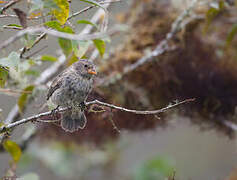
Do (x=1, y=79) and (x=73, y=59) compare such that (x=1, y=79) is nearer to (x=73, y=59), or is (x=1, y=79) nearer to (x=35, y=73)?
(x=73, y=59)

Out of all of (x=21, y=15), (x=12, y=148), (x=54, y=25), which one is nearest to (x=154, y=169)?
(x=12, y=148)

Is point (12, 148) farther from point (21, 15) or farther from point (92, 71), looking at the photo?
point (21, 15)

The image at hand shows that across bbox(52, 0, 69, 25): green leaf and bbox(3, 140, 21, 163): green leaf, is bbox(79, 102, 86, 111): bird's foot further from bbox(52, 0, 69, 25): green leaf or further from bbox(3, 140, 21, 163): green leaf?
bbox(52, 0, 69, 25): green leaf

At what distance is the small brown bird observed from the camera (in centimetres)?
261

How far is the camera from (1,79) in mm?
2111

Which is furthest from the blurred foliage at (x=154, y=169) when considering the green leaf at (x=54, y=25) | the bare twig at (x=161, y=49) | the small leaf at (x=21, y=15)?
the small leaf at (x=21, y=15)

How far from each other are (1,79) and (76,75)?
726mm

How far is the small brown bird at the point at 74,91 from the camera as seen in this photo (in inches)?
103

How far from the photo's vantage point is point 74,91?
269cm

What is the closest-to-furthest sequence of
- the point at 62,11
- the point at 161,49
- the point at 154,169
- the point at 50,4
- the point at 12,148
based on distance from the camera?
the point at 50,4 → the point at 62,11 → the point at 12,148 → the point at 161,49 → the point at 154,169

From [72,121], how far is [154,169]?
2077 mm

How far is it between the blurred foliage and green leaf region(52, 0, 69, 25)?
2676 mm

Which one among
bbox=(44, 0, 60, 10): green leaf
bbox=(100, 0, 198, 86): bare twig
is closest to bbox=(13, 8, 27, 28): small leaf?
bbox=(44, 0, 60, 10): green leaf

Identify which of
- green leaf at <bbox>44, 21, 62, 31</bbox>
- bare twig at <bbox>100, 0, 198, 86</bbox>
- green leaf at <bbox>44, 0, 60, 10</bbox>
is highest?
green leaf at <bbox>44, 0, 60, 10</bbox>
